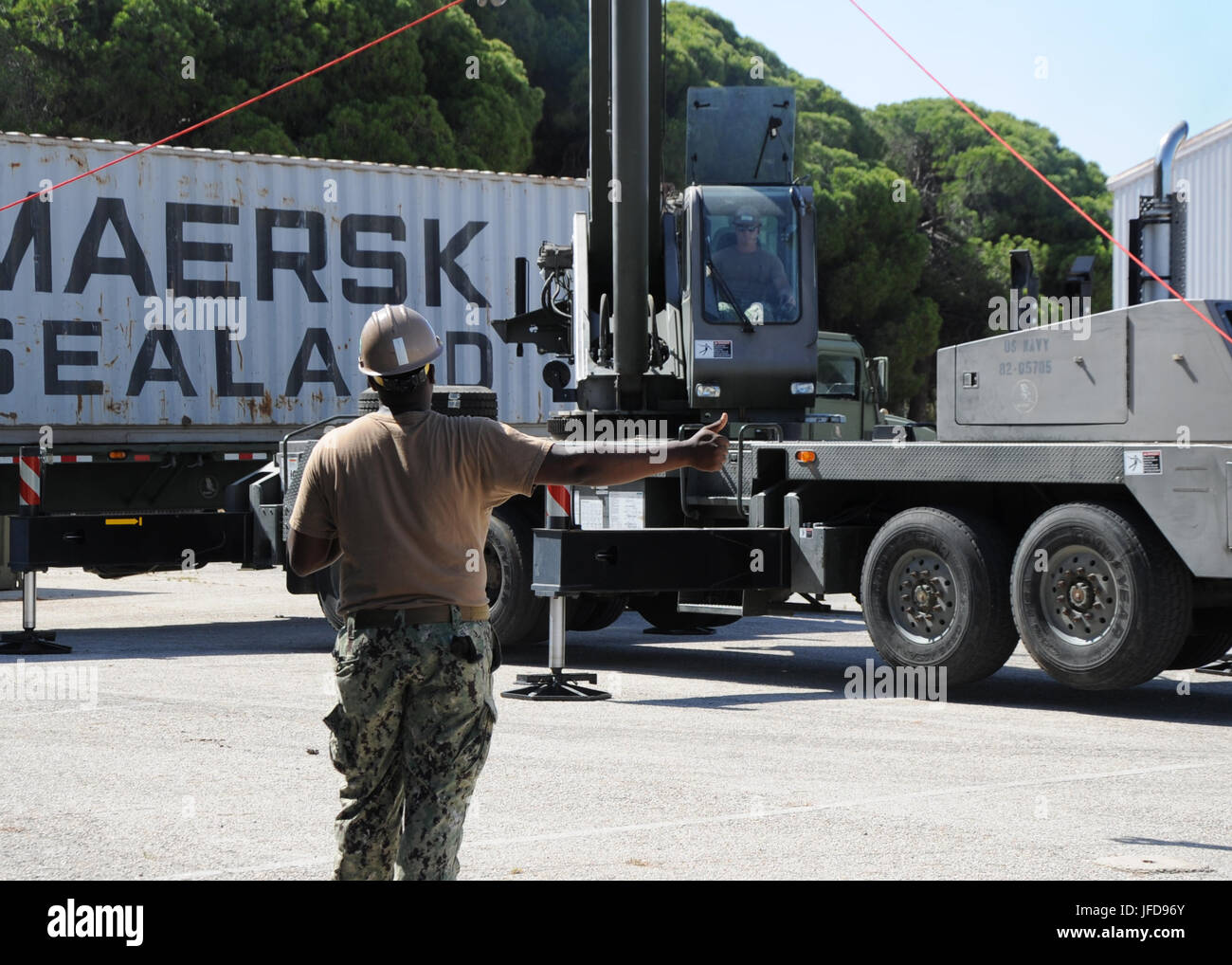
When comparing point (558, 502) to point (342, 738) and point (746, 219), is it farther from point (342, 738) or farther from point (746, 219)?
point (342, 738)

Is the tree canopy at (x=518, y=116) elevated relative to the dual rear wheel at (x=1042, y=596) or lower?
elevated

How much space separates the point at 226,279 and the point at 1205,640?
9.59 metres

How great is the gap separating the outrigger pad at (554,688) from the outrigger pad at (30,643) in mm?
4255

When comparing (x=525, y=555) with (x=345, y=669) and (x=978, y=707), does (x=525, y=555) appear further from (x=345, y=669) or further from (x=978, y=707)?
(x=345, y=669)

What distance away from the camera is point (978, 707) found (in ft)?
35.4

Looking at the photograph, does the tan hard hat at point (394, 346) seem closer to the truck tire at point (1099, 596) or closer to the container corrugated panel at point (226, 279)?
the truck tire at point (1099, 596)

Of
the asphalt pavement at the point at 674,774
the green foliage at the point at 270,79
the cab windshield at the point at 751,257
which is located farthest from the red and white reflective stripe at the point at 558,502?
the green foliage at the point at 270,79

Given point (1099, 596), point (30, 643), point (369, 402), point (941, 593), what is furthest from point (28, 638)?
point (1099, 596)

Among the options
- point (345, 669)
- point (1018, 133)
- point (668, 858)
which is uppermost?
point (1018, 133)

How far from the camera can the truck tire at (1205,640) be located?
422 inches

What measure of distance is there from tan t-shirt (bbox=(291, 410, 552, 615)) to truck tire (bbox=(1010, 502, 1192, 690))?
6.18m

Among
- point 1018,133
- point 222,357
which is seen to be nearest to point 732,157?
point 222,357

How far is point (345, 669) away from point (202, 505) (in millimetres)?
12820

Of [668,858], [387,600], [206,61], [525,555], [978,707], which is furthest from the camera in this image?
[206,61]
